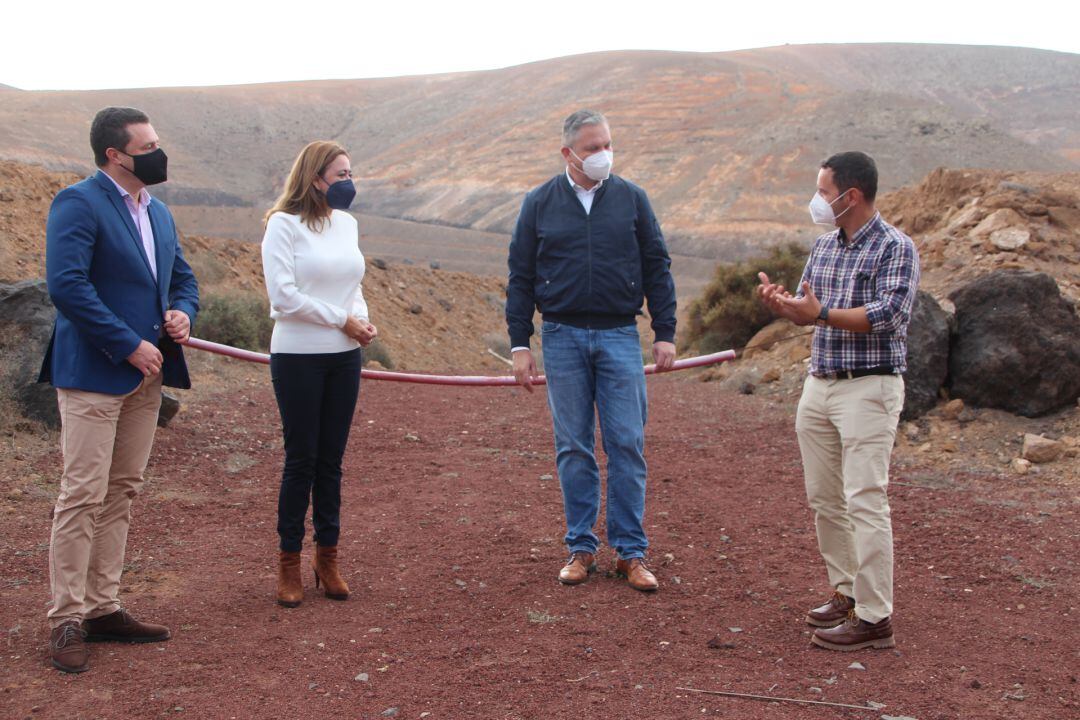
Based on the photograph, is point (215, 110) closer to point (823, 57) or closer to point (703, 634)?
point (823, 57)

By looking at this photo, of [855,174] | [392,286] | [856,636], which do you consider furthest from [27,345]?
[392,286]

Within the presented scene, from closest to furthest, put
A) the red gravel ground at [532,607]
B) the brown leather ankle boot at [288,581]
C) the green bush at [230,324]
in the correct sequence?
the red gravel ground at [532,607] < the brown leather ankle boot at [288,581] < the green bush at [230,324]

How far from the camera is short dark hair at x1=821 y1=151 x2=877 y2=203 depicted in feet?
13.8

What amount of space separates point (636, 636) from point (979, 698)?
4.35ft

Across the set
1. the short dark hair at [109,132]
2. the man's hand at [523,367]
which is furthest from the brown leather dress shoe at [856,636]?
the short dark hair at [109,132]

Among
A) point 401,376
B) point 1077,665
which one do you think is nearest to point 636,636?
Answer: point 1077,665

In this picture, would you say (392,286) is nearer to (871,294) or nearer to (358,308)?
(358,308)

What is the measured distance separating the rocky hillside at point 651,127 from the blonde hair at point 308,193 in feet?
125

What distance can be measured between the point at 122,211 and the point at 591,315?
208 cm

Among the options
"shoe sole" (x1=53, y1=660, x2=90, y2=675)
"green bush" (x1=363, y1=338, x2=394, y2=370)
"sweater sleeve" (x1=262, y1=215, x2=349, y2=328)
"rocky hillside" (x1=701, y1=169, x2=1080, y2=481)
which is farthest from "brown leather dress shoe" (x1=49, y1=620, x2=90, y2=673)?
"green bush" (x1=363, y1=338, x2=394, y2=370)

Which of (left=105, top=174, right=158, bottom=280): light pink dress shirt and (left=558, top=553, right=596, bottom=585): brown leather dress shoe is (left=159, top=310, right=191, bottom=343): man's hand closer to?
(left=105, top=174, right=158, bottom=280): light pink dress shirt

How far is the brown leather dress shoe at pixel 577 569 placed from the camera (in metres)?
4.98

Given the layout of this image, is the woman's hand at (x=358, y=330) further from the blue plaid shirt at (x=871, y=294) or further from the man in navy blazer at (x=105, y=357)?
→ the blue plaid shirt at (x=871, y=294)

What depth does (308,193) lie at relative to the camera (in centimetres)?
452
